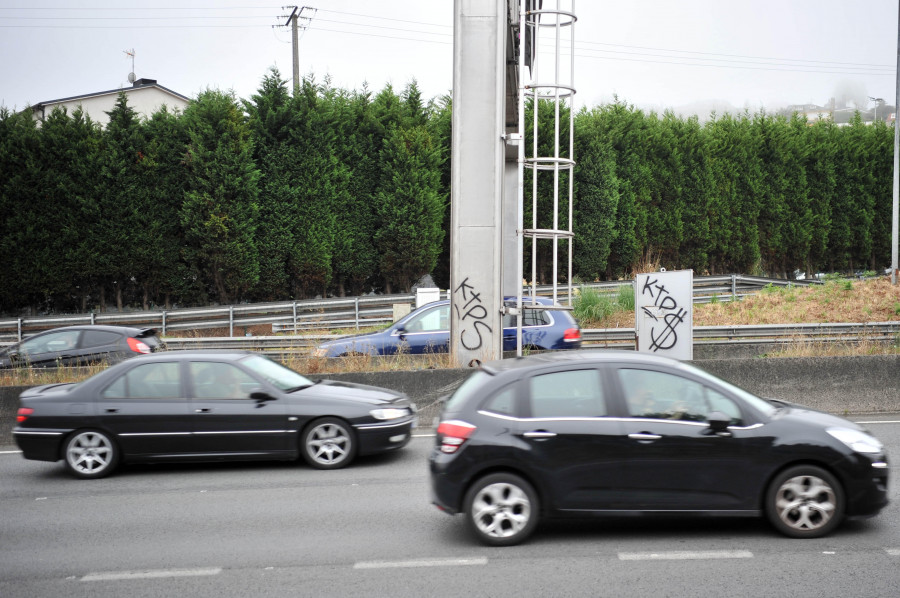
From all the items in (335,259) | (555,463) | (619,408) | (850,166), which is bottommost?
(555,463)

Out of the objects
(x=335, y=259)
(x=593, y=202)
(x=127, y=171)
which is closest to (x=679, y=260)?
(x=593, y=202)

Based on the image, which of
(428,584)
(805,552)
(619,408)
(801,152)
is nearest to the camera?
(428,584)

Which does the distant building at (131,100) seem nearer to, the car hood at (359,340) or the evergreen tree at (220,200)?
the evergreen tree at (220,200)

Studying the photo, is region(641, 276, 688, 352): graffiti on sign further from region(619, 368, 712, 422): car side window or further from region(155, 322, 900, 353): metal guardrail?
region(619, 368, 712, 422): car side window

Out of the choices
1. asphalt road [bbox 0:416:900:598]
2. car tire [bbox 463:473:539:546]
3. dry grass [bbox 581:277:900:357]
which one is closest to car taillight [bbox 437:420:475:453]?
car tire [bbox 463:473:539:546]

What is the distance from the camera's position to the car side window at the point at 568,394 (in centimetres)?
620

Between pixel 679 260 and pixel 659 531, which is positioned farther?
pixel 679 260

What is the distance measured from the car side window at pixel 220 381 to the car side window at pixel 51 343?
7111 millimetres

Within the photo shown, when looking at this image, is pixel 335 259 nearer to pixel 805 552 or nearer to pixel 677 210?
pixel 677 210

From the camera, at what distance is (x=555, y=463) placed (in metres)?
6.09

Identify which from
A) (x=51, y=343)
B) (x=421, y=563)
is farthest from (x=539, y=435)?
(x=51, y=343)

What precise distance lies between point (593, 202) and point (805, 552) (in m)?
26.7

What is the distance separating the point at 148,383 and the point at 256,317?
17.8 m

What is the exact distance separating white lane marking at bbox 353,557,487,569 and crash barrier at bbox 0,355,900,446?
238 inches
